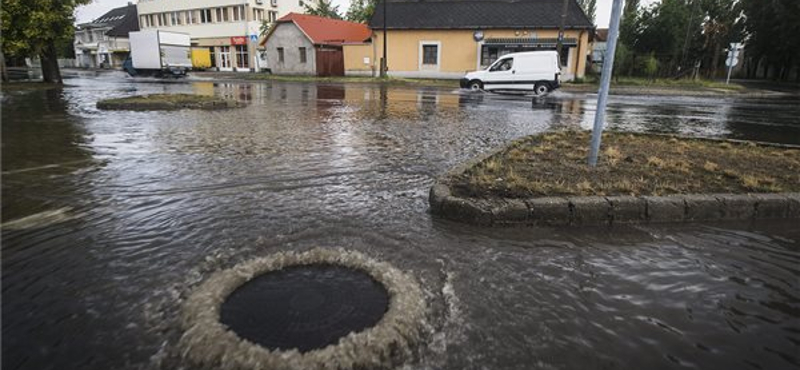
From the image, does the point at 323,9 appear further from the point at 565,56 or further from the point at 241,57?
the point at 565,56

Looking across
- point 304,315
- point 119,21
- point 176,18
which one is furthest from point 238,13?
point 304,315

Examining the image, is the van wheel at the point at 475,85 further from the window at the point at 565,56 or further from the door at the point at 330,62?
the door at the point at 330,62

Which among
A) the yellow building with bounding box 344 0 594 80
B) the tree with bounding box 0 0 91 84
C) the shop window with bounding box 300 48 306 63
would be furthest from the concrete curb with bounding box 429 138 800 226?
the shop window with bounding box 300 48 306 63

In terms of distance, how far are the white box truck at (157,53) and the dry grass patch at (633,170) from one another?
121 feet

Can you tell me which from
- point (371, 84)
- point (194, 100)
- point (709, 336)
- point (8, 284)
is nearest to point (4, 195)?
point (8, 284)

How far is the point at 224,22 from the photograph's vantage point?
161 feet

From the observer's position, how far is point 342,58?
4169 cm

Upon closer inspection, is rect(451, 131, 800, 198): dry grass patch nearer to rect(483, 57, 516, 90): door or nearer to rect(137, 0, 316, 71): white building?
rect(483, 57, 516, 90): door

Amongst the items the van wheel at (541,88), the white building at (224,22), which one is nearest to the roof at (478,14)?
the van wheel at (541,88)

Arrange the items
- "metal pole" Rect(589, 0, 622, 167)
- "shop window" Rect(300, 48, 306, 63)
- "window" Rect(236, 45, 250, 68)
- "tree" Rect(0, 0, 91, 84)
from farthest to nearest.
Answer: "window" Rect(236, 45, 250, 68)
"shop window" Rect(300, 48, 306, 63)
"tree" Rect(0, 0, 91, 84)
"metal pole" Rect(589, 0, 622, 167)

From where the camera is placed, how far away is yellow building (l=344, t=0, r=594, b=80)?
3319cm

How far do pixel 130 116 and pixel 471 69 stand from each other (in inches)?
1125

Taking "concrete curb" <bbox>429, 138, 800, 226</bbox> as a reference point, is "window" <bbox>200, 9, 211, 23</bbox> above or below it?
above

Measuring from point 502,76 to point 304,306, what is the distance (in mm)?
21663
